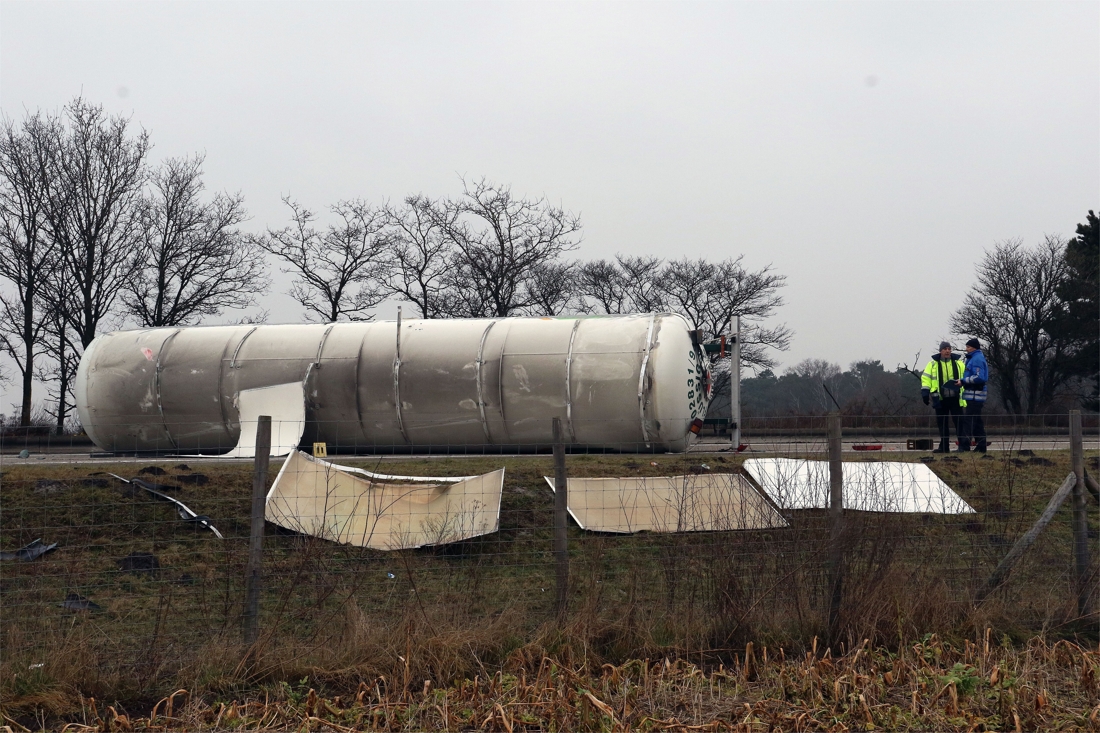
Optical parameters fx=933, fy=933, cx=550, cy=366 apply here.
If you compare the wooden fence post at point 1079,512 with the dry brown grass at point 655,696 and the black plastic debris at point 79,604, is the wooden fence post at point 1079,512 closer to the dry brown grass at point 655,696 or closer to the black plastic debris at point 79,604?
the dry brown grass at point 655,696

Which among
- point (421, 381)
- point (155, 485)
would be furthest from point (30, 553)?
point (421, 381)

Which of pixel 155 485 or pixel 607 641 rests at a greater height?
pixel 155 485

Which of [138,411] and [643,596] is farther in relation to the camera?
[138,411]

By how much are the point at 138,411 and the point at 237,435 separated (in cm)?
186

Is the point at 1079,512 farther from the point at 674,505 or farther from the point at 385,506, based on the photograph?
the point at 385,506

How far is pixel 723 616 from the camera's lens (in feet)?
20.3

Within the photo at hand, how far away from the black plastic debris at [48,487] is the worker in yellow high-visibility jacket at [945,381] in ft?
39.3

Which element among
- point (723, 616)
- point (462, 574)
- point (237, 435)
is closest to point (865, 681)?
point (723, 616)

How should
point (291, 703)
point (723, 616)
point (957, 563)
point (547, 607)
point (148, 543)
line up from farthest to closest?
point (148, 543) → point (957, 563) → point (547, 607) → point (723, 616) → point (291, 703)

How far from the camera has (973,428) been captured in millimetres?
13508

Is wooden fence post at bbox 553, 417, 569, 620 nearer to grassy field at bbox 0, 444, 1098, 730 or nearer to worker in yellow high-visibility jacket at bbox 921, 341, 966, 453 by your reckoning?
grassy field at bbox 0, 444, 1098, 730

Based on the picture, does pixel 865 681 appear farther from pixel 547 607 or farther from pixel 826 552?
pixel 547 607

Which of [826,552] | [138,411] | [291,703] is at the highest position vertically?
[138,411]

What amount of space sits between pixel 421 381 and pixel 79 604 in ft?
26.7
